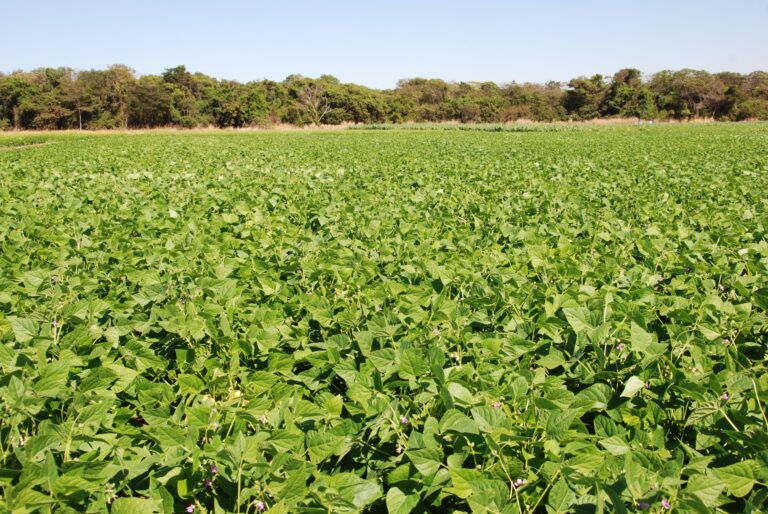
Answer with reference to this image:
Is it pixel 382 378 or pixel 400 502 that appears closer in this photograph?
pixel 400 502

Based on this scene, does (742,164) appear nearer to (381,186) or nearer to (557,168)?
(557,168)

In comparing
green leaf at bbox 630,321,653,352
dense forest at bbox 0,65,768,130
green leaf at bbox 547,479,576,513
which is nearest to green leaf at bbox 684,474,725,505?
green leaf at bbox 547,479,576,513

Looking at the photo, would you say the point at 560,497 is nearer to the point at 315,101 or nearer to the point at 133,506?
the point at 133,506

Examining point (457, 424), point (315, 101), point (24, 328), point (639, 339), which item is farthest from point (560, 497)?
point (315, 101)

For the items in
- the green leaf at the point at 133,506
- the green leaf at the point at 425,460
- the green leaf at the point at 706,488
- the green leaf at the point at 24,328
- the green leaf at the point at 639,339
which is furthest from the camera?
the green leaf at the point at 24,328

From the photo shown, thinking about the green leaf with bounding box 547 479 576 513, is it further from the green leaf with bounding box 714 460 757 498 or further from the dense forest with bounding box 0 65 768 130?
the dense forest with bounding box 0 65 768 130

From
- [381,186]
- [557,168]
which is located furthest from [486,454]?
[557,168]

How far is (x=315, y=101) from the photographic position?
7356 cm

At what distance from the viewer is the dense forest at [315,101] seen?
2400 inches

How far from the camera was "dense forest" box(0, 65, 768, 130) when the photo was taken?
2400 inches

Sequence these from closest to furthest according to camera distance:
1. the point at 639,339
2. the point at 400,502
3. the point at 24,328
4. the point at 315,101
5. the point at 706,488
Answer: the point at 706,488 → the point at 400,502 → the point at 639,339 → the point at 24,328 → the point at 315,101

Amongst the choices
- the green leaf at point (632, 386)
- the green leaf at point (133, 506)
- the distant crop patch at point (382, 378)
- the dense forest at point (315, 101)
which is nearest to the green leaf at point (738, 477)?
the distant crop patch at point (382, 378)

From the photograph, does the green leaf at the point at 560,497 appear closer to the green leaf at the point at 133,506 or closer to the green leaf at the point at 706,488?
the green leaf at the point at 706,488

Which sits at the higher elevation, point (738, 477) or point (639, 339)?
point (639, 339)
